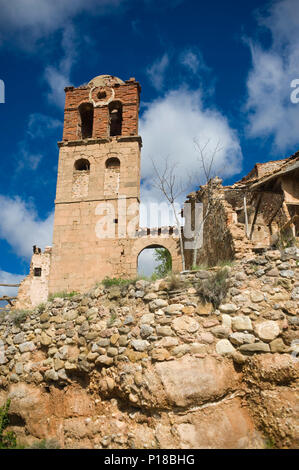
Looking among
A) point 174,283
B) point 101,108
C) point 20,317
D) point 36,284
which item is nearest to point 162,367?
point 174,283

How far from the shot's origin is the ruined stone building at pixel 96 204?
1309 cm

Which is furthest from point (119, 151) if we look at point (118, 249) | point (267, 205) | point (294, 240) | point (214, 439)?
point (214, 439)

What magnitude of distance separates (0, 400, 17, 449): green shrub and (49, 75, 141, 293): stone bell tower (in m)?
7.39

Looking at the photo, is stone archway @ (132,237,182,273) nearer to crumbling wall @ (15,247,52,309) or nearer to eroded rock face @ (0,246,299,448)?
crumbling wall @ (15,247,52,309)

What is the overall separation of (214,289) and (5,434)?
3.89 metres

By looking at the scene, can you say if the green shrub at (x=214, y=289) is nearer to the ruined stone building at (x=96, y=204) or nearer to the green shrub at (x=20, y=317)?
the green shrub at (x=20, y=317)

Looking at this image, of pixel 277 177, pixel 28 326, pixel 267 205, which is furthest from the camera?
pixel 267 205

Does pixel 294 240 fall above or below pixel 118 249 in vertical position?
below

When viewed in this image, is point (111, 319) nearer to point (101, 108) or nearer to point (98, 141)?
point (98, 141)

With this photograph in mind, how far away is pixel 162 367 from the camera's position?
438 cm
